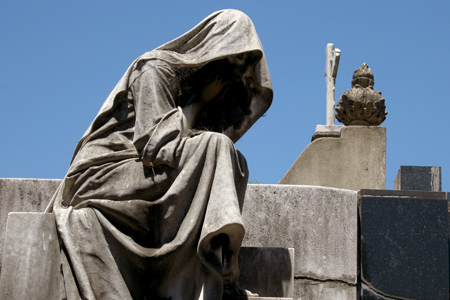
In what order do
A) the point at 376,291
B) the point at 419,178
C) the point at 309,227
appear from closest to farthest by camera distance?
the point at 376,291 < the point at 309,227 < the point at 419,178

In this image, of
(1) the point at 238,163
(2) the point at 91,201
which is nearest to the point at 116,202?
(2) the point at 91,201

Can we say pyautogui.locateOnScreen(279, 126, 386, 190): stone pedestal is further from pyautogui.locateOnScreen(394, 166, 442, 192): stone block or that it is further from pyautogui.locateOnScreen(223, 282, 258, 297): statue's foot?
pyautogui.locateOnScreen(223, 282, 258, 297): statue's foot

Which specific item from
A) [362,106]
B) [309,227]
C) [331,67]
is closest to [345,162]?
[362,106]

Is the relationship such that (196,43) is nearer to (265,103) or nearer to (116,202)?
(265,103)

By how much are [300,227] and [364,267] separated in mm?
524

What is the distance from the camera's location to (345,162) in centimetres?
974

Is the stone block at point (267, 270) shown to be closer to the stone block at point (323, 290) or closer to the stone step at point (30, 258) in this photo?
the stone step at point (30, 258)

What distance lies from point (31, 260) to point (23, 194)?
1.35 m

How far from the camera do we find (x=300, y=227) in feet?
27.9

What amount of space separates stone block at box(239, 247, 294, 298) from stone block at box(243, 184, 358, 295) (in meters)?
0.73

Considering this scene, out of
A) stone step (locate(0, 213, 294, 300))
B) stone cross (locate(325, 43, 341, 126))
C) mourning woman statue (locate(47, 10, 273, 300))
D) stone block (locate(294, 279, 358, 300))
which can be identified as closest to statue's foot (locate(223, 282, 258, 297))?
mourning woman statue (locate(47, 10, 273, 300))

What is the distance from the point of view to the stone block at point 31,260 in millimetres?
7203

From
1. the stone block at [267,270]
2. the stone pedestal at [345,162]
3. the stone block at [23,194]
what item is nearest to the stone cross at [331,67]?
the stone pedestal at [345,162]

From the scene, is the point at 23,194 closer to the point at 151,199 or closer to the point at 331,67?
the point at 151,199
